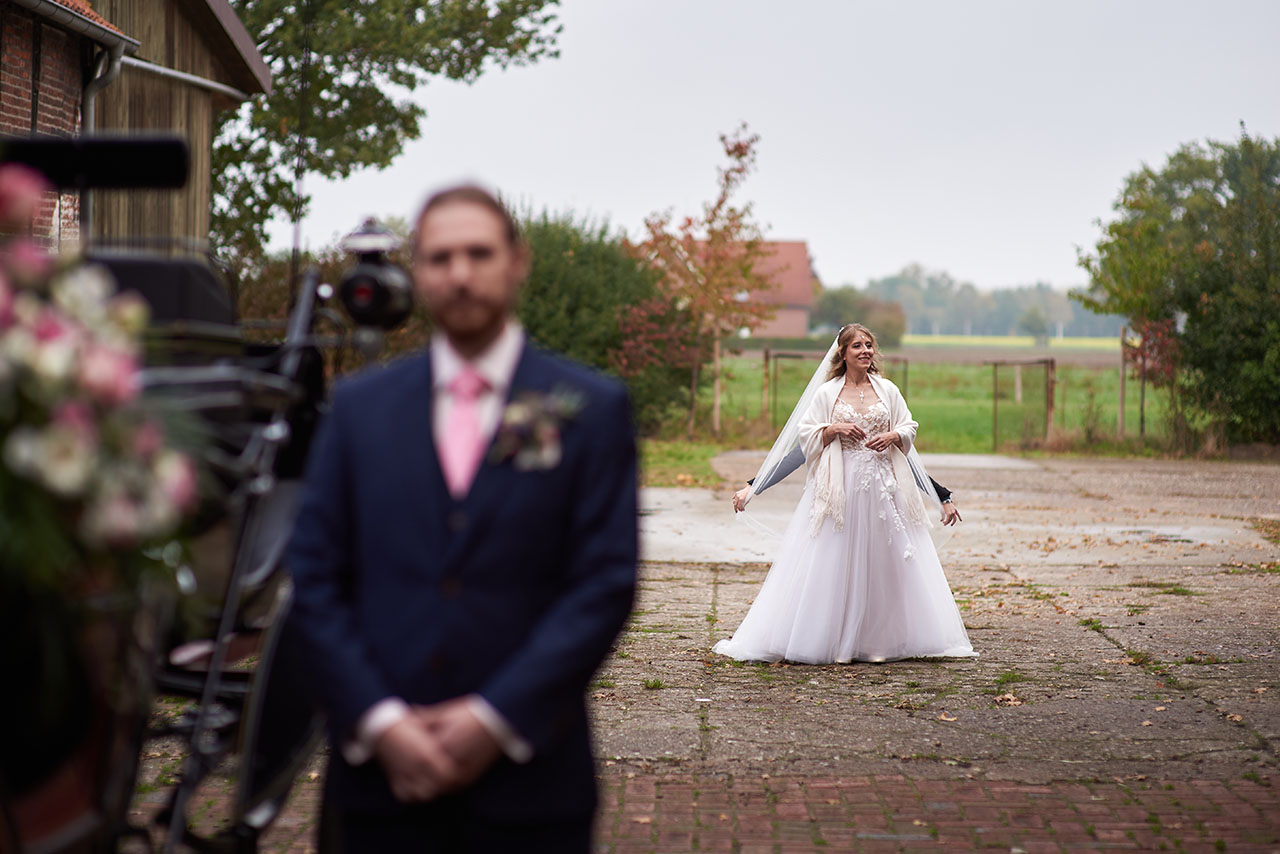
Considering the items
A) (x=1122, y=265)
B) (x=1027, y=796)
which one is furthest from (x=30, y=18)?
(x=1122, y=265)

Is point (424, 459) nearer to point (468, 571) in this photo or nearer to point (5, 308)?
point (468, 571)

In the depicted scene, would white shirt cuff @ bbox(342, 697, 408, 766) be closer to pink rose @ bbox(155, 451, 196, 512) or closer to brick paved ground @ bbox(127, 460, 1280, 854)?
pink rose @ bbox(155, 451, 196, 512)

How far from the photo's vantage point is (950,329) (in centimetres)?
18375

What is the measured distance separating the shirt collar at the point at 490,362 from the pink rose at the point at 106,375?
0.62 metres

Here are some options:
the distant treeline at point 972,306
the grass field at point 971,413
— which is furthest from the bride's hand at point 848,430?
the distant treeline at point 972,306

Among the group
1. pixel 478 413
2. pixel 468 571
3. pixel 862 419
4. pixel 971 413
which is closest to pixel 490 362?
pixel 478 413

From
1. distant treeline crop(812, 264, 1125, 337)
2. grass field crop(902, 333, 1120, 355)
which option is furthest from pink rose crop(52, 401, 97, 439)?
distant treeline crop(812, 264, 1125, 337)

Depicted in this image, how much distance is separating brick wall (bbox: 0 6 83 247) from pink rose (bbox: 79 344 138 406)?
10356 mm

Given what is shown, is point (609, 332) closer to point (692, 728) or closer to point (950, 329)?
point (692, 728)

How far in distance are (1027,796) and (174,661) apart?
350 cm

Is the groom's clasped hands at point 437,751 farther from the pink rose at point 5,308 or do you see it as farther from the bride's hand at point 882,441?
the bride's hand at point 882,441

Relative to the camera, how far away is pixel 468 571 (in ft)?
8.29

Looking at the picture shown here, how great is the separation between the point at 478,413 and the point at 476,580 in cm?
34

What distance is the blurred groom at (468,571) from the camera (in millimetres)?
2486
